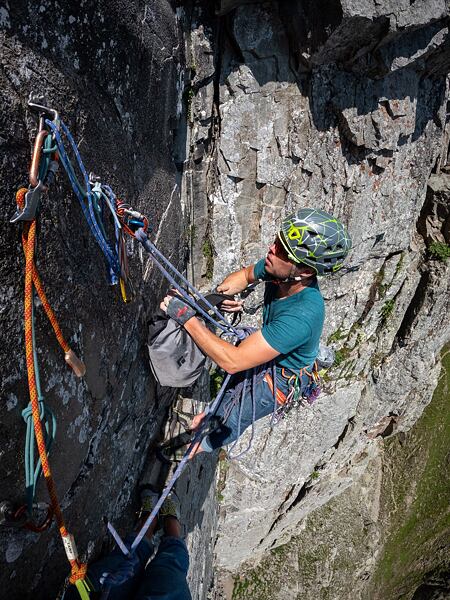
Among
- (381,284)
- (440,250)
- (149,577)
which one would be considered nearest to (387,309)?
(381,284)

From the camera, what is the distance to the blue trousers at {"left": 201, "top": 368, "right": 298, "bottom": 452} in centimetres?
419

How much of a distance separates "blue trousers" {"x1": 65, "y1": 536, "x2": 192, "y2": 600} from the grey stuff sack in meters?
1.50

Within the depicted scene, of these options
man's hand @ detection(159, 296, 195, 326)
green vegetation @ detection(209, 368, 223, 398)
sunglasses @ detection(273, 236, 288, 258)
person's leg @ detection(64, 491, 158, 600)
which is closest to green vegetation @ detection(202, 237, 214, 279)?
green vegetation @ detection(209, 368, 223, 398)

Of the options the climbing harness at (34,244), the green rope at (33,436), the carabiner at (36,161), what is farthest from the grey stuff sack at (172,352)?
the carabiner at (36,161)

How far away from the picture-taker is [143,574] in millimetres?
3771

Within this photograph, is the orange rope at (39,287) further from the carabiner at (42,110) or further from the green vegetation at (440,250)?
the green vegetation at (440,250)

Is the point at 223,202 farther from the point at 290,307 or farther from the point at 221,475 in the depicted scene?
the point at 221,475

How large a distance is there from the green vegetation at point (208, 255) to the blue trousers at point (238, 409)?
2.17 meters

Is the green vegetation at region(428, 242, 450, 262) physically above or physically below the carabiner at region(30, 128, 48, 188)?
below

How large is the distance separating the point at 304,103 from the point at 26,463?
5.02 metres

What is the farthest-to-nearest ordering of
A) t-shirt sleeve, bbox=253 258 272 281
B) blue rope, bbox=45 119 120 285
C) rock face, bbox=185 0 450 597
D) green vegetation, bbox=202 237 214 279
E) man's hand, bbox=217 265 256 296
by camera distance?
green vegetation, bbox=202 237 214 279
rock face, bbox=185 0 450 597
man's hand, bbox=217 265 256 296
t-shirt sleeve, bbox=253 258 272 281
blue rope, bbox=45 119 120 285

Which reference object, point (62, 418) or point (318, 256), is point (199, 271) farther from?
point (62, 418)

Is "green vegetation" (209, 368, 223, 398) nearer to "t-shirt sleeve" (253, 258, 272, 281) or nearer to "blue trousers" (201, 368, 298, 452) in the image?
"blue trousers" (201, 368, 298, 452)

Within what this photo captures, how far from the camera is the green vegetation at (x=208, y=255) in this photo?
19.9 feet
